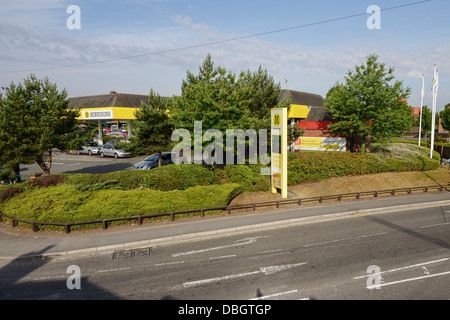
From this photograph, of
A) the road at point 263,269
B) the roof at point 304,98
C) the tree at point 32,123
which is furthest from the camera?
the roof at point 304,98

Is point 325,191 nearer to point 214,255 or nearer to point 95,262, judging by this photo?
point 214,255

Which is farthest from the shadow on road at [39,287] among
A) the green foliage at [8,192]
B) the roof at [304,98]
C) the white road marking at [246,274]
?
the roof at [304,98]

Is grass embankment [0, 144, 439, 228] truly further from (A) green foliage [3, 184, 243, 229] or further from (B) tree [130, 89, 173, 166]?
(B) tree [130, 89, 173, 166]

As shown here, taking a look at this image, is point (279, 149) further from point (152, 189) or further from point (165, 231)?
point (165, 231)

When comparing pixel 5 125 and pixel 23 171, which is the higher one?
pixel 5 125

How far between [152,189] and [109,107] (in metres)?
28.4

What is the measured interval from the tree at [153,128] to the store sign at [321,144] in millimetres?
14293

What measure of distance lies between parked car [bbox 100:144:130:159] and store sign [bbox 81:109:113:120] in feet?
14.4

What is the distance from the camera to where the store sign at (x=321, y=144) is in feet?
92.5

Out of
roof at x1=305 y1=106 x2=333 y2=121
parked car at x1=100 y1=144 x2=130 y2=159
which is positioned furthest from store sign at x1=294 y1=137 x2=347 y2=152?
parked car at x1=100 y1=144 x2=130 y2=159

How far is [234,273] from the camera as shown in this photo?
8.50 meters

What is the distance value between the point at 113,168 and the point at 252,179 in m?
16.7

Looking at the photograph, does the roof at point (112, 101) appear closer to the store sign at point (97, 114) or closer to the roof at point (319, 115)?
the store sign at point (97, 114)
